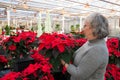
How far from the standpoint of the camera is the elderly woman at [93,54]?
4.68 ft

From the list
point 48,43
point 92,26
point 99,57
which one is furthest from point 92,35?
point 48,43

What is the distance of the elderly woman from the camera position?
4.68 feet

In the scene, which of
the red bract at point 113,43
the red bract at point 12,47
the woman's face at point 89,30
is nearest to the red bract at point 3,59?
the red bract at point 12,47

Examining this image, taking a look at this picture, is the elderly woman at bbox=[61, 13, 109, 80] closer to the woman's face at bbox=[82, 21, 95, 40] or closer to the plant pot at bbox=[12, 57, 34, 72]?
the woman's face at bbox=[82, 21, 95, 40]

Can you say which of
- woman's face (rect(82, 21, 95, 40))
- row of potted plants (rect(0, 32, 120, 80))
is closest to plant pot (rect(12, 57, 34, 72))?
row of potted plants (rect(0, 32, 120, 80))

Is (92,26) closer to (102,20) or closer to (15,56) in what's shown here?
(102,20)

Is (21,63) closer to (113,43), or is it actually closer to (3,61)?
(3,61)

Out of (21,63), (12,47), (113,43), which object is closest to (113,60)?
(113,43)

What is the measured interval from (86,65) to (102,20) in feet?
1.13

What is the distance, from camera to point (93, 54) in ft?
4.69

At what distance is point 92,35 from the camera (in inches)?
58.0

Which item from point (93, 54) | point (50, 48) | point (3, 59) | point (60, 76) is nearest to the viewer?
point (93, 54)

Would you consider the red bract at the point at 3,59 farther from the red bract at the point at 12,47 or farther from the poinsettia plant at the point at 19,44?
the red bract at the point at 12,47

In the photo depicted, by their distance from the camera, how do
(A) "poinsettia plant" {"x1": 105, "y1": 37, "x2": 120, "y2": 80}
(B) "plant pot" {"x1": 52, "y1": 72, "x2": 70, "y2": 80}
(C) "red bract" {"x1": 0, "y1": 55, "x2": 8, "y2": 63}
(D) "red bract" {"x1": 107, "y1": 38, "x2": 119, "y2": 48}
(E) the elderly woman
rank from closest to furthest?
(E) the elderly woman, (B) "plant pot" {"x1": 52, "y1": 72, "x2": 70, "y2": 80}, (C) "red bract" {"x1": 0, "y1": 55, "x2": 8, "y2": 63}, (A) "poinsettia plant" {"x1": 105, "y1": 37, "x2": 120, "y2": 80}, (D) "red bract" {"x1": 107, "y1": 38, "x2": 119, "y2": 48}
